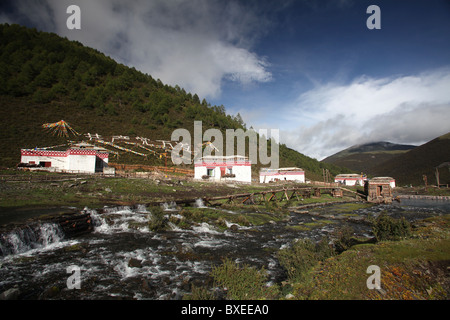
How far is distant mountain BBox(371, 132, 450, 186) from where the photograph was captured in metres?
88.9

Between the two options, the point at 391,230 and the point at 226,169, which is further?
the point at 226,169

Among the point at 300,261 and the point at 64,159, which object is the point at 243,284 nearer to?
the point at 300,261

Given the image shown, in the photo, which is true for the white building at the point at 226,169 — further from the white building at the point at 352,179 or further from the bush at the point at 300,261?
the white building at the point at 352,179

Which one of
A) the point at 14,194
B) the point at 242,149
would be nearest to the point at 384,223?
the point at 14,194

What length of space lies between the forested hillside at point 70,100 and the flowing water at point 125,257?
33714mm

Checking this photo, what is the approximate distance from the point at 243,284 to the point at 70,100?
94.2 meters

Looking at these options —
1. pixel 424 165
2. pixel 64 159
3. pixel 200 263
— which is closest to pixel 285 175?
pixel 64 159

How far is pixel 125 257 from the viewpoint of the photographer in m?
8.52

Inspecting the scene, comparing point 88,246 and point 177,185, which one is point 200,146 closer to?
point 177,185

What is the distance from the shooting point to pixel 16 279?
21.6ft

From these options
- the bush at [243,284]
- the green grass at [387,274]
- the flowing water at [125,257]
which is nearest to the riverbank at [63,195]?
the flowing water at [125,257]

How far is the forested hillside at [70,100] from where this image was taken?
52256mm
